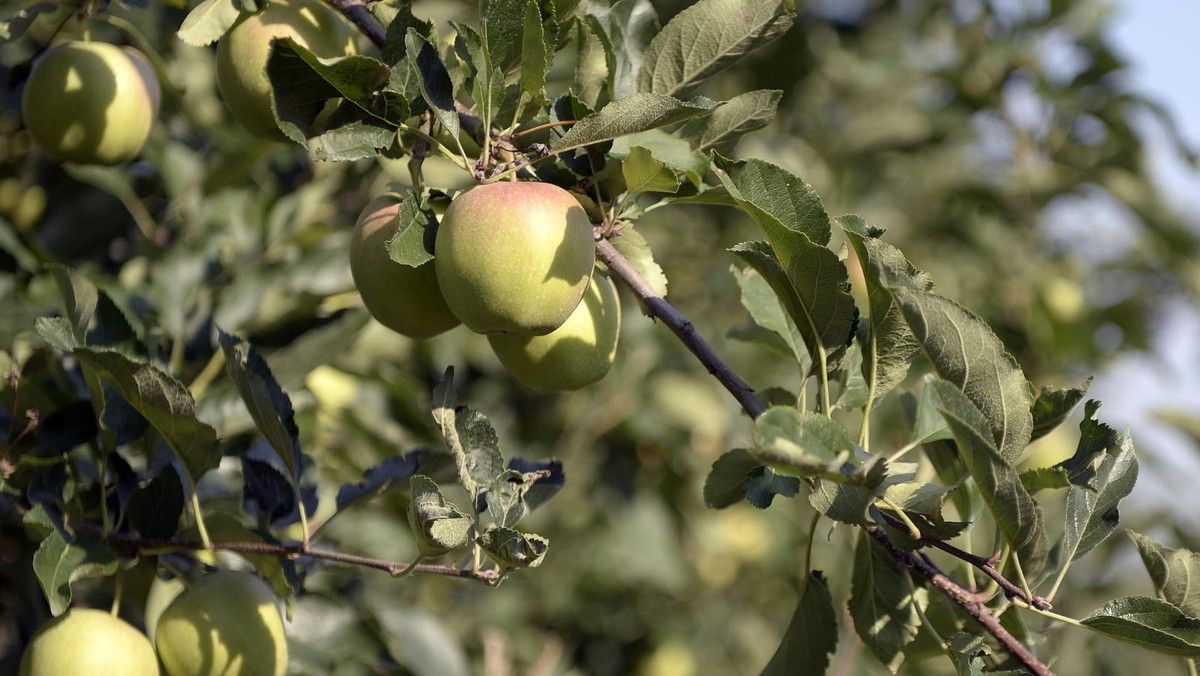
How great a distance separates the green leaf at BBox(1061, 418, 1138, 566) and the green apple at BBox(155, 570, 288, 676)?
781 mm

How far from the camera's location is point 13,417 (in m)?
1.19

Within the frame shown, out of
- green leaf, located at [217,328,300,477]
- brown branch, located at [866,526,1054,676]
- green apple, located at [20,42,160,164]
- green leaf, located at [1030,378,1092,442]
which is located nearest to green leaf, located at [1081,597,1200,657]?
brown branch, located at [866,526,1054,676]

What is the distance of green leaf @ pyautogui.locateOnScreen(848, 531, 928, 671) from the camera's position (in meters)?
1.08

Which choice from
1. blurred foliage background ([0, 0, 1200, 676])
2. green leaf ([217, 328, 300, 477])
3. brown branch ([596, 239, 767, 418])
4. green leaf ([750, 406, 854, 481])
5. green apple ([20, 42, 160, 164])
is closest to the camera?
green leaf ([750, 406, 854, 481])

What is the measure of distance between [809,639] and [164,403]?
0.69 meters

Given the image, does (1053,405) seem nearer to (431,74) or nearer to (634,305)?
(431,74)

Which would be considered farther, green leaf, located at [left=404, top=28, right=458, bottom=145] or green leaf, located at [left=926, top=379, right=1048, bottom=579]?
green leaf, located at [left=404, top=28, right=458, bottom=145]

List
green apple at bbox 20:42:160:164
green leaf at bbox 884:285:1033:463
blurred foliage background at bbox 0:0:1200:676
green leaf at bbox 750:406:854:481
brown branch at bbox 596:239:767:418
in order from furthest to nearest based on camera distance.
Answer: blurred foliage background at bbox 0:0:1200:676 < green apple at bbox 20:42:160:164 < brown branch at bbox 596:239:767:418 < green leaf at bbox 884:285:1033:463 < green leaf at bbox 750:406:854:481

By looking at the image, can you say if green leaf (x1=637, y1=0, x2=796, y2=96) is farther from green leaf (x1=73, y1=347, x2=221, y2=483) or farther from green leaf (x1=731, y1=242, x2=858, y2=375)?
green leaf (x1=73, y1=347, x2=221, y2=483)

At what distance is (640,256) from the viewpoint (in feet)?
3.59

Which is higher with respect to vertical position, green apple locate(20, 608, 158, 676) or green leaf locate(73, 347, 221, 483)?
green leaf locate(73, 347, 221, 483)

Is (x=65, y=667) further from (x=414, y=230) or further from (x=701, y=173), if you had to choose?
(x=701, y=173)

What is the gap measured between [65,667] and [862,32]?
3.47 meters

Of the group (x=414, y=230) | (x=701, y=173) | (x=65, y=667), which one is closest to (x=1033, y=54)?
(x=701, y=173)
